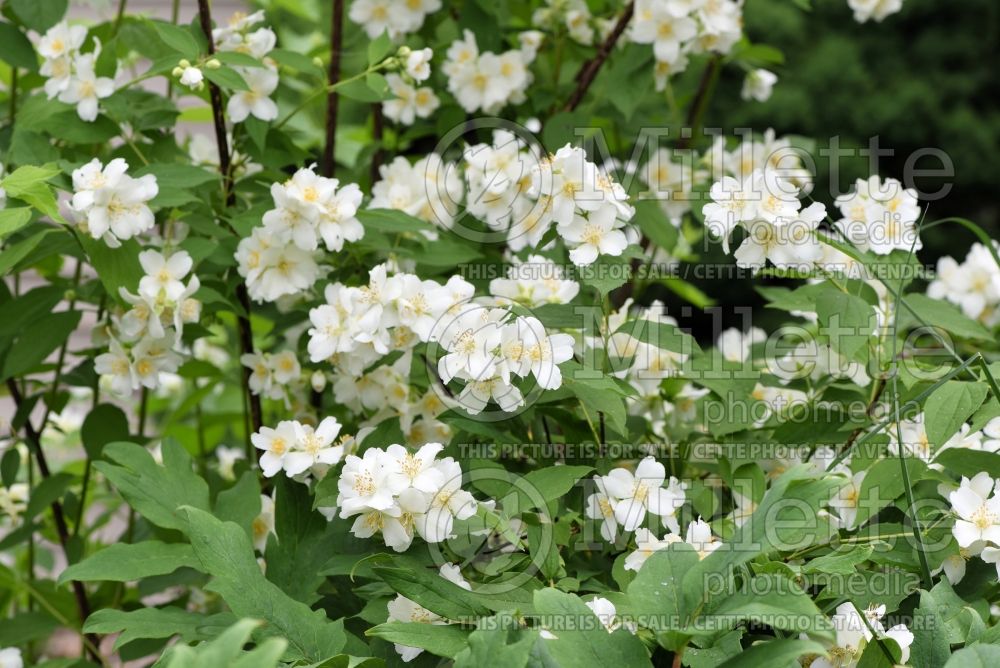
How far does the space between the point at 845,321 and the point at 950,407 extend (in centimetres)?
16

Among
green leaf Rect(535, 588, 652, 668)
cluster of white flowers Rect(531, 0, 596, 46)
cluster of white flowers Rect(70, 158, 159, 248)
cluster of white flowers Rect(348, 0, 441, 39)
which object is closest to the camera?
green leaf Rect(535, 588, 652, 668)

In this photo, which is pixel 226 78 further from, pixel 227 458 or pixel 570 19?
pixel 227 458

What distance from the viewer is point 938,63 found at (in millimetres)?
7195

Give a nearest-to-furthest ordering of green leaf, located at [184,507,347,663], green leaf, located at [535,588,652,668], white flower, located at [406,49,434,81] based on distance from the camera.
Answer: green leaf, located at [535,588,652,668]
green leaf, located at [184,507,347,663]
white flower, located at [406,49,434,81]

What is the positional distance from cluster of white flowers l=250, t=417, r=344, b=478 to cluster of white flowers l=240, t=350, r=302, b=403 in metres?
0.24

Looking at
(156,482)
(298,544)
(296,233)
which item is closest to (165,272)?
(296,233)

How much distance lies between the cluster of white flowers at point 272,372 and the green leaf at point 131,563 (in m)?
0.32

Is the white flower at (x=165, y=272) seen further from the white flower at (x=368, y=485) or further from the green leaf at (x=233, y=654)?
the green leaf at (x=233, y=654)

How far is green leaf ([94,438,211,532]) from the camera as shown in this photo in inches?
50.2

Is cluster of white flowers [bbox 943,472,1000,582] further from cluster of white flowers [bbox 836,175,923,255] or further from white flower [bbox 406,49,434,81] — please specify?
white flower [bbox 406,49,434,81]

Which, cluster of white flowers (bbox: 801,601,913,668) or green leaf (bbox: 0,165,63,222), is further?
green leaf (bbox: 0,165,63,222)

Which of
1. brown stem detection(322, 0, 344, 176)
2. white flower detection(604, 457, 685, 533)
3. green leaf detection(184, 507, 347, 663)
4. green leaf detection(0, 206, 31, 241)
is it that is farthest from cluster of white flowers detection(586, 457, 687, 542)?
brown stem detection(322, 0, 344, 176)

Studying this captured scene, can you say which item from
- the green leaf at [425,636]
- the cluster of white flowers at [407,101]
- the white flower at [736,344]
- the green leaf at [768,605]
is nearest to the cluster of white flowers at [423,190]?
the cluster of white flowers at [407,101]

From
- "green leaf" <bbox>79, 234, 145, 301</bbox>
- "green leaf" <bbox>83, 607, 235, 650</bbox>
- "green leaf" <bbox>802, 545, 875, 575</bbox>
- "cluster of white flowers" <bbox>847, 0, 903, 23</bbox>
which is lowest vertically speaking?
"green leaf" <bbox>83, 607, 235, 650</bbox>
